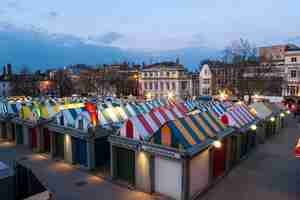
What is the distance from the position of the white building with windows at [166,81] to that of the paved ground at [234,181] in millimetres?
35118

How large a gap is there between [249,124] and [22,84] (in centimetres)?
5309

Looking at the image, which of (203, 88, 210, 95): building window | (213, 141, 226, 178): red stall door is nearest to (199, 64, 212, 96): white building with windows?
(203, 88, 210, 95): building window

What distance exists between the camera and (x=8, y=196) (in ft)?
16.5

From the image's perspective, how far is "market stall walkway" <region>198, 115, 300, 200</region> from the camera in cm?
898

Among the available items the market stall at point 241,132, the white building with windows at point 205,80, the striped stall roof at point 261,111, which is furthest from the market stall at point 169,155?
the white building with windows at point 205,80

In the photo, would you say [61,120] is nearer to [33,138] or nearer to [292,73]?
[33,138]

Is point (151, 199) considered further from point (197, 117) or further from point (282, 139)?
point (282, 139)

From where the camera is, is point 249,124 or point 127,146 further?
point 249,124

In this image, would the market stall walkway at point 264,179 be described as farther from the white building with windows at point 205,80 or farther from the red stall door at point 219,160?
the white building with windows at point 205,80

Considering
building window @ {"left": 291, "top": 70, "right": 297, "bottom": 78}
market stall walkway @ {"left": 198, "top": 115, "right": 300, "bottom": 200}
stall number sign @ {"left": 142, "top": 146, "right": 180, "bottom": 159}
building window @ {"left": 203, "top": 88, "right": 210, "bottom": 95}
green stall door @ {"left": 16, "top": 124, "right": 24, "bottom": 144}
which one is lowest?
market stall walkway @ {"left": 198, "top": 115, "right": 300, "bottom": 200}

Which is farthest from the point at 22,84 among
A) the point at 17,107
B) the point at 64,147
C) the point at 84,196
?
the point at 84,196

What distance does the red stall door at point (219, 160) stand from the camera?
10289 mm

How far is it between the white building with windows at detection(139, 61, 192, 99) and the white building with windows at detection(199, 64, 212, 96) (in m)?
4.35

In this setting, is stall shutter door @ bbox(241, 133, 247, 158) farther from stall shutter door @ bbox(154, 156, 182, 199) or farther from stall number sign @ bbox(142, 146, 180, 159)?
stall number sign @ bbox(142, 146, 180, 159)
